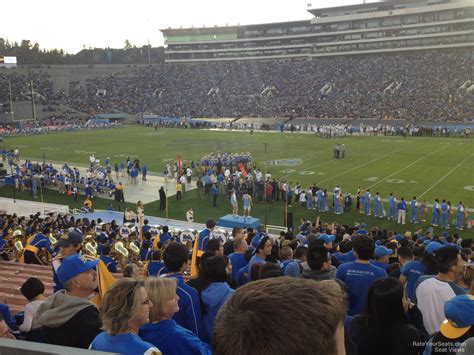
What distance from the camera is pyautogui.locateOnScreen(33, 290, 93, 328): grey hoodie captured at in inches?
119

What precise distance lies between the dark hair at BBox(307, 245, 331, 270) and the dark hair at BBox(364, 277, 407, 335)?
132cm

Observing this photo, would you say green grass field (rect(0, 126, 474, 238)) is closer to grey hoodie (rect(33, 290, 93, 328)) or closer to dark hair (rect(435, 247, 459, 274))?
dark hair (rect(435, 247, 459, 274))

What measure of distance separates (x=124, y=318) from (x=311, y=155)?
30.8 metres

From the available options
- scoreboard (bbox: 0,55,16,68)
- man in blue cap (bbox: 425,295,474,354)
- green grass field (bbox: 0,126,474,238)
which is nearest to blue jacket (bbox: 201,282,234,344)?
man in blue cap (bbox: 425,295,474,354)

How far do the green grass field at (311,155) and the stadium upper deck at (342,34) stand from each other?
112 ft

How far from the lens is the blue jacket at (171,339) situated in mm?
2838

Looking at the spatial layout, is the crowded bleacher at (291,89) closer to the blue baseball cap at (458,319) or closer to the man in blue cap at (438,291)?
the man in blue cap at (438,291)

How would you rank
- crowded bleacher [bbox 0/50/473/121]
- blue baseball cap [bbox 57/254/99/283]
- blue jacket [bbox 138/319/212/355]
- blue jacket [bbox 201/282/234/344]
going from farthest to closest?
crowded bleacher [bbox 0/50/473/121], blue jacket [bbox 201/282/234/344], blue baseball cap [bbox 57/254/99/283], blue jacket [bbox 138/319/212/355]

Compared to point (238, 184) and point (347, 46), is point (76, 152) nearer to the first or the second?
point (238, 184)


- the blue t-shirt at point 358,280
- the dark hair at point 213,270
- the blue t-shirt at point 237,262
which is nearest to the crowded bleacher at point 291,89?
the blue t-shirt at point 237,262

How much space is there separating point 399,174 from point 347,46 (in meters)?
53.7

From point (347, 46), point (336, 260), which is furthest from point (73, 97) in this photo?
point (336, 260)

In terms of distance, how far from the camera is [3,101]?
214ft

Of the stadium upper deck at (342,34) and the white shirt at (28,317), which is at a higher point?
the stadium upper deck at (342,34)
